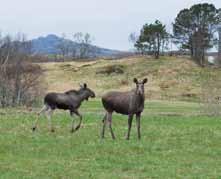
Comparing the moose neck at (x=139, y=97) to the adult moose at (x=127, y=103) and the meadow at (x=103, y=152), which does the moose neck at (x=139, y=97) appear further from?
the meadow at (x=103, y=152)

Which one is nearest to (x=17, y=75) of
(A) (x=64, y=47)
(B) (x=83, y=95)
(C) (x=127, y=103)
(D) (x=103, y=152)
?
(B) (x=83, y=95)

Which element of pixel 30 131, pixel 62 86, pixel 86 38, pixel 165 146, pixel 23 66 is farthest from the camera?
pixel 86 38

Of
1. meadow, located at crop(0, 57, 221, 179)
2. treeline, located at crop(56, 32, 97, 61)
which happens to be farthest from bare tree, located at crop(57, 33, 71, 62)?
meadow, located at crop(0, 57, 221, 179)

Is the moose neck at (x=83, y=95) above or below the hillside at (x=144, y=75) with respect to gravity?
above

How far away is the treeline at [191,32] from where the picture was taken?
89438mm

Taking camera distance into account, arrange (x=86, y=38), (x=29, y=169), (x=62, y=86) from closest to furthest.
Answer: (x=29, y=169)
(x=62, y=86)
(x=86, y=38)

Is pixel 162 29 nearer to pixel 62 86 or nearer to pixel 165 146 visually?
pixel 62 86

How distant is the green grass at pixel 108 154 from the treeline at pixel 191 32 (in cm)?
6870

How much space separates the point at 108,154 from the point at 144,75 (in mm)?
69810

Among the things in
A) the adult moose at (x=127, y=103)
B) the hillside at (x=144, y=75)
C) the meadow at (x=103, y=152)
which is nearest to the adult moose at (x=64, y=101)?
the meadow at (x=103, y=152)

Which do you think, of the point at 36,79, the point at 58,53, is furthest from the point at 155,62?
the point at 58,53

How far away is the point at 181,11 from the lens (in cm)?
8938

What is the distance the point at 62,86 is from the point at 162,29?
2123 centimetres

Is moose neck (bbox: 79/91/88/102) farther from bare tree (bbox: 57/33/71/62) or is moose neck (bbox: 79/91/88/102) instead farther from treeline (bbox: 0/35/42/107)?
bare tree (bbox: 57/33/71/62)
